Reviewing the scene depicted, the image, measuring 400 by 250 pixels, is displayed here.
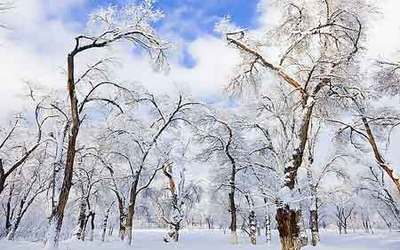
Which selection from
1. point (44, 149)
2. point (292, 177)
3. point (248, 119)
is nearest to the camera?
point (292, 177)

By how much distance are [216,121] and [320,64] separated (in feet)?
67.1

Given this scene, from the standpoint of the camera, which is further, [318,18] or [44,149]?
[44,149]

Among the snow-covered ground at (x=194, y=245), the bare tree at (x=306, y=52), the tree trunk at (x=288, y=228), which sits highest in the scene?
the bare tree at (x=306, y=52)

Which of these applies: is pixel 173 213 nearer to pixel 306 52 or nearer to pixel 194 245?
pixel 194 245

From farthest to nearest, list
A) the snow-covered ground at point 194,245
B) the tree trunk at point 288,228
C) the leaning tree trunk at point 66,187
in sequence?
the snow-covered ground at point 194,245
the leaning tree trunk at point 66,187
the tree trunk at point 288,228

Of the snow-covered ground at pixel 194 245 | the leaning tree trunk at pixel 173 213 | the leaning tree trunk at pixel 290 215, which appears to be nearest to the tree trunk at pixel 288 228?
the leaning tree trunk at pixel 290 215

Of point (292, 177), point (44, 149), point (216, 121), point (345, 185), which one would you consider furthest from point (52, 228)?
point (345, 185)

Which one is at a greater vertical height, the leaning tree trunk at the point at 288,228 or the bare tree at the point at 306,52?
the bare tree at the point at 306,52

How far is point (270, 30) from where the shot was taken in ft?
49.1

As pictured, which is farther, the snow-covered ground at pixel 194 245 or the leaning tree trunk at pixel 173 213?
the leaning tree trunk at pixel 173 213

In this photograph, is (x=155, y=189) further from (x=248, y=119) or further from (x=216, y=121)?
(x=248, y=119)

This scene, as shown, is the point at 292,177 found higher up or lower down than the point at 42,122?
lower down

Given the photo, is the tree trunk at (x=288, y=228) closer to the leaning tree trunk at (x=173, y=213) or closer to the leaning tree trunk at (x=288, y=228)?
the leaning tree trunk at (x=288, y=228)

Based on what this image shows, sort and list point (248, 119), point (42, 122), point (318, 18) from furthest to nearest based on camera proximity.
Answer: point (248, 119), point (42, 122), point (318, 18)
